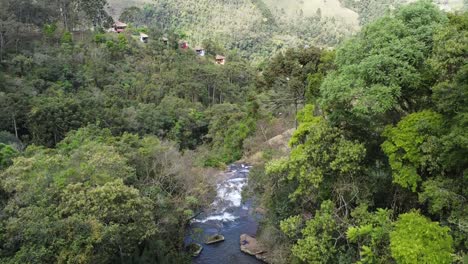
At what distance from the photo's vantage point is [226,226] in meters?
24.2

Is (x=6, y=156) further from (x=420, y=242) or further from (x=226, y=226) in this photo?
(x=420, y=242)

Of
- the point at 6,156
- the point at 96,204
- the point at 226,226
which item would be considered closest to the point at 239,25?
the point at 226,226

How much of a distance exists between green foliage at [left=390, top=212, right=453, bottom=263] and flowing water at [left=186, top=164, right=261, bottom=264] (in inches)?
436

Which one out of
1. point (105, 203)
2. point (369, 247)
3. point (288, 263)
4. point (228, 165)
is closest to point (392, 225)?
point (369, 247)

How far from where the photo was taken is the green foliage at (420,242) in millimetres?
10250

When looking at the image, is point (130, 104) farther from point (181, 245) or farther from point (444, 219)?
point (444, 219)

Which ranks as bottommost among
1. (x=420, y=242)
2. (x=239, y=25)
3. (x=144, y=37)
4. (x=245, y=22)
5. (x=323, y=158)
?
(x=420, y=242)

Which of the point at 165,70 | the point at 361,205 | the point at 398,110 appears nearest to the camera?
the point at 361,205

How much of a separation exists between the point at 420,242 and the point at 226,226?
49.8 ft

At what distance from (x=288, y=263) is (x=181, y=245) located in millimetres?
5747

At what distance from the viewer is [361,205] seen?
13.2 meters

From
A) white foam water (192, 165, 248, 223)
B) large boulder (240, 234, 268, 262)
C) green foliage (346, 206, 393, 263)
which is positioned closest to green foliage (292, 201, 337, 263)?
green foliage (346, 206, 393, 263)

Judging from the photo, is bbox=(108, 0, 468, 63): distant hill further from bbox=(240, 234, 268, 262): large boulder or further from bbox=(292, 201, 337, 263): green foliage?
bbox=(292, 201, 337, 263): green foliage

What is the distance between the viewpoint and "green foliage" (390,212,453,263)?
10.2 m
